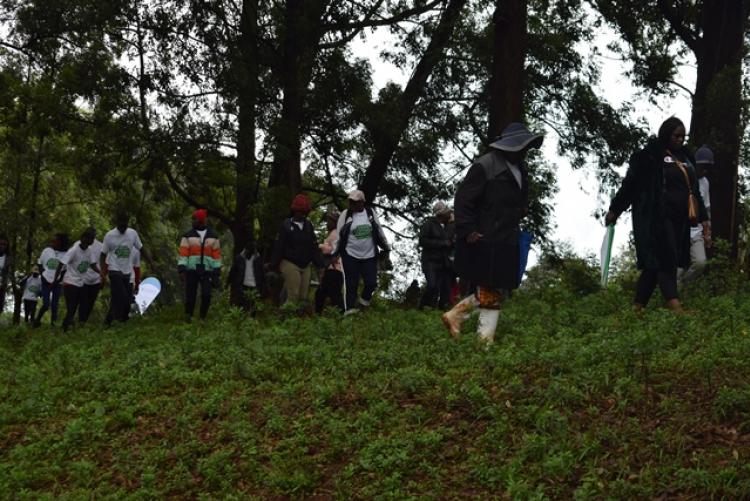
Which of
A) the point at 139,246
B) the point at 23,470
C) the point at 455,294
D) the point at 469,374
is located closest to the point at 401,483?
the point at 469,374

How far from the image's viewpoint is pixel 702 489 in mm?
Result: 6273

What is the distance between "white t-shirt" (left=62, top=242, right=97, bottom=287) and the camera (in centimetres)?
1769

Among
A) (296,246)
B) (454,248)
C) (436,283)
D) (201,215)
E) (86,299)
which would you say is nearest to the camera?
(296,246)

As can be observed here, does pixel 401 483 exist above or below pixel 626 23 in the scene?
Result: below

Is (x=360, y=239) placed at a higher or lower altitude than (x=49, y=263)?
lower

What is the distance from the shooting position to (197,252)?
1694 cm

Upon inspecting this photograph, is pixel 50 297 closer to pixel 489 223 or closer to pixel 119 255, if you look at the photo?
pixel 119 255

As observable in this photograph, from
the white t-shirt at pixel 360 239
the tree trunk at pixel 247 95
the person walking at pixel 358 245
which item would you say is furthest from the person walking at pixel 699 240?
the tree trunk at pixel 247 95

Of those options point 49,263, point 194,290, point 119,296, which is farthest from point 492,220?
point 49,263

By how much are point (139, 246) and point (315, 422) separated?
9.55 meters

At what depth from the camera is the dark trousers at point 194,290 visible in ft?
55.9

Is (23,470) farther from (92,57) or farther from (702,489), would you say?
(92,57)

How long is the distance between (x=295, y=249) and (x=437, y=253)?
268 cm

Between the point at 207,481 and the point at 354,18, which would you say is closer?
the point at 207,481
